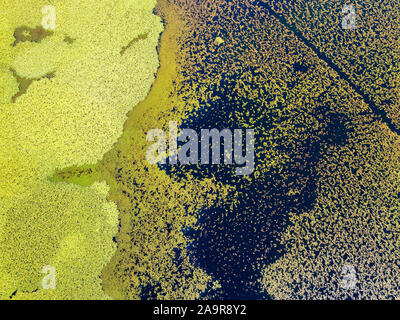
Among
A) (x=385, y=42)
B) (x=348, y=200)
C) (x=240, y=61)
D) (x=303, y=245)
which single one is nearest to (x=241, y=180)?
(x=303, y=245)

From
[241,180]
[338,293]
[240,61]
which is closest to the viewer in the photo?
[338,293]

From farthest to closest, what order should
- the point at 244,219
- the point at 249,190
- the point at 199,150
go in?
the point at 199,150 → the point at 249,190 → the point at 244,219

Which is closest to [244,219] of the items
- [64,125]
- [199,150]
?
[199,150]

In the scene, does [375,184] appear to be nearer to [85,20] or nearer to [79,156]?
[79,156]

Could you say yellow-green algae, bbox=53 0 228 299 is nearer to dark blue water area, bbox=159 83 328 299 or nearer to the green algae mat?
the green algae mat

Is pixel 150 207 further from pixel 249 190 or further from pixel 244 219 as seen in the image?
pixel 249 190

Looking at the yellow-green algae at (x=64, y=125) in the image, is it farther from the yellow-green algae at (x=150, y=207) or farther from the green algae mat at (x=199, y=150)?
the yellow-green algae at (x=150, y=207)

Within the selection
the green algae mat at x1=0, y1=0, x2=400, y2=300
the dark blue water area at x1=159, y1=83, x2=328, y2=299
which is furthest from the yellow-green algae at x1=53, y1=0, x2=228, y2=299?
the dark blue water area at x1=159, y1=83, x2=328, y2=299

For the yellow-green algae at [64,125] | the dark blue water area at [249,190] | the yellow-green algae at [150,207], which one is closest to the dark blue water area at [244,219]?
the dark blue water area at [249,190]
